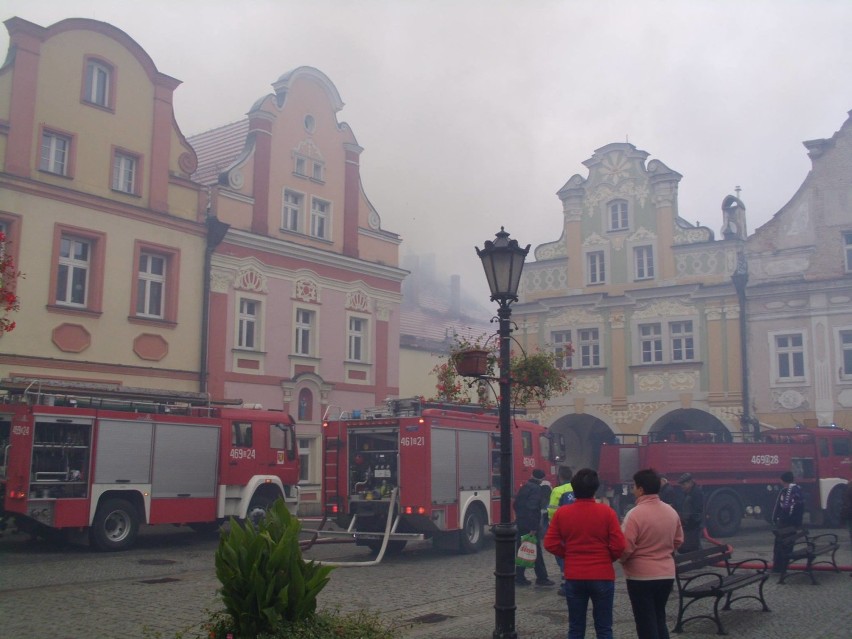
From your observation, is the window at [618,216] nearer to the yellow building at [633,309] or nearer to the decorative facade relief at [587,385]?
the yellow building at [633,309]

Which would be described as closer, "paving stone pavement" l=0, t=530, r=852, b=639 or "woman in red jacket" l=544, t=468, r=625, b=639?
"woman in red jacket" l=544, t=468, r=625, b=639

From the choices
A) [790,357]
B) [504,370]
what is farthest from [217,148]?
[504,370]

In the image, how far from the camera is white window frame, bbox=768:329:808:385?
102 feet

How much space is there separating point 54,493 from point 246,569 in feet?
38.6

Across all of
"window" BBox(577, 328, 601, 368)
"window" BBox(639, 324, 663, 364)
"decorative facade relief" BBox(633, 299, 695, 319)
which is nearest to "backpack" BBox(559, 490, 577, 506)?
"window" BBox(639, 324, 663, 364)

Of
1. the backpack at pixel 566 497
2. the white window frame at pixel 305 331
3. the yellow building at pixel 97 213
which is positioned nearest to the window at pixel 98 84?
the yellow building at pixel 97 213

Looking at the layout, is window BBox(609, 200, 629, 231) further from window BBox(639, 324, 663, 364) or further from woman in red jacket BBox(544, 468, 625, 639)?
woman in red jacket BBox(544, 468, 625, 639)

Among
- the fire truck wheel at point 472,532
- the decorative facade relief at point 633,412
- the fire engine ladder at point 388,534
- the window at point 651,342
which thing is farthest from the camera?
the window at point 651,342

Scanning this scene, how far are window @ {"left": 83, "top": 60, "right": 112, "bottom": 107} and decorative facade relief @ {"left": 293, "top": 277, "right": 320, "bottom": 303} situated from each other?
794cm

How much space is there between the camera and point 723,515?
23.1 meters

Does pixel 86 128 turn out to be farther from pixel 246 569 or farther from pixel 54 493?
pixel 246 569

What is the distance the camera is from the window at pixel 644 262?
115 feet

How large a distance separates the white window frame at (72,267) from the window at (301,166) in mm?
8364

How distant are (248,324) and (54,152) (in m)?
7.55
